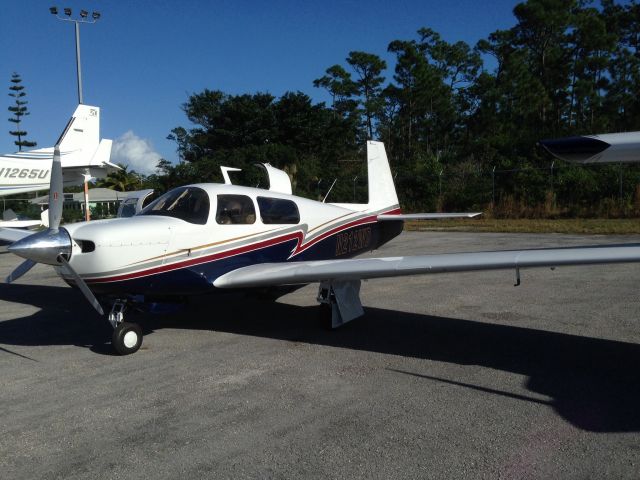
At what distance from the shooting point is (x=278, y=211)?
24.1 ft

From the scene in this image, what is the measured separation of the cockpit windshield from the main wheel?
1414 millimetres

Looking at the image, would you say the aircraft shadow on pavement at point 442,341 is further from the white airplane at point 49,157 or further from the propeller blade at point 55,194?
the white airplane at point 49,157

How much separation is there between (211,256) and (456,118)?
47054 mm

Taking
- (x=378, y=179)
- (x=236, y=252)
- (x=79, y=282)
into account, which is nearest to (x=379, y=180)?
(x=378, y=179)

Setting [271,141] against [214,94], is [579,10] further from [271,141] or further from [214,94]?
[214,94]

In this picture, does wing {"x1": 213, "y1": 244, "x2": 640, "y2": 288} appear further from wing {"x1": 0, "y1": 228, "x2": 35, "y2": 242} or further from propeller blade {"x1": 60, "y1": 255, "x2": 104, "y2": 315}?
A: wing {"x1": 0, "y1": 228, "x2": 35, "y2": 242}

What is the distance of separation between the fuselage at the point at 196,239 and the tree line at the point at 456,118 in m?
18.8

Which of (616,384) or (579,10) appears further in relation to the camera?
(579,10)

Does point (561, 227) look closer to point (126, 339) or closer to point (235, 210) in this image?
point (235, 210)

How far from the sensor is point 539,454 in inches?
128

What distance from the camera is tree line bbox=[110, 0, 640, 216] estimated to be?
2762 centimetres

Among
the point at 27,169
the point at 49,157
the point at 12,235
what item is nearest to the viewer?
the point at 12,235

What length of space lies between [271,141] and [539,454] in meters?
41.8

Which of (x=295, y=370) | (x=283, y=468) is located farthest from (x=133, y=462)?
(x=295, y=370)
